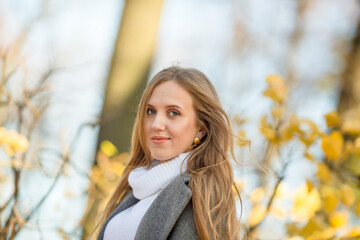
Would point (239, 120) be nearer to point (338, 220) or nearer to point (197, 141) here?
point (197, 141)

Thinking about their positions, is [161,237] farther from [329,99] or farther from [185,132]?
[329,99]

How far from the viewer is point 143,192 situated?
7.67 ft

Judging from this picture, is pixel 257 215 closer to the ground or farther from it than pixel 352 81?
closer to the ground

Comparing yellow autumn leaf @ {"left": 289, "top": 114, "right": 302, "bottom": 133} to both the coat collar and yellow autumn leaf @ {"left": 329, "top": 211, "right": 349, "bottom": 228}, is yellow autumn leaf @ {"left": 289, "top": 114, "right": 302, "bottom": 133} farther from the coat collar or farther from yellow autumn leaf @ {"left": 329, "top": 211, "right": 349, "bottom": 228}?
the coat collar

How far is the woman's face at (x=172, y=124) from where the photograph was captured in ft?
7.59

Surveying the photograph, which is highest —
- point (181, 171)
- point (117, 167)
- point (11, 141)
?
Result: point (181, 171)

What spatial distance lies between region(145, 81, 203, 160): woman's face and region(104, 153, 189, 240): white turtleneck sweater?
0.19 ft

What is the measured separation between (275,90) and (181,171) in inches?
31.2

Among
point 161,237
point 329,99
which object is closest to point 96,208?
point 161,237

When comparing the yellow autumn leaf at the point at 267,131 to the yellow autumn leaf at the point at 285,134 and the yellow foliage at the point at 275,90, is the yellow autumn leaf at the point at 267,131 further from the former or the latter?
the yellow foliage at the point at 275,90

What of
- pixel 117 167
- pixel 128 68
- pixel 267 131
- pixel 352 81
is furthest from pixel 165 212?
pixel 352 81

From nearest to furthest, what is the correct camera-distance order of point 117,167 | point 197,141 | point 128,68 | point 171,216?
1. point 171,216
2. point 197,141
3. point 117,167
4. point 128,68

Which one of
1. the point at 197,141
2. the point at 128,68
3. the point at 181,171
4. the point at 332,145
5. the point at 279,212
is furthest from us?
the point at 128,68

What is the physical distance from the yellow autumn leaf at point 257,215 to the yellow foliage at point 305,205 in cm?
18
